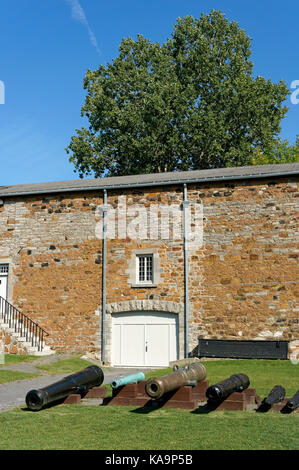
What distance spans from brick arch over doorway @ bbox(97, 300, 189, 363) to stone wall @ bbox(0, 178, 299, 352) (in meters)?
0.14

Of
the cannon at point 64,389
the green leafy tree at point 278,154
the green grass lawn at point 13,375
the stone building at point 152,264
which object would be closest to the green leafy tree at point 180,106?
the green leafy tree at point 278,154

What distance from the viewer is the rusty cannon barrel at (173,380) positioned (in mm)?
7699

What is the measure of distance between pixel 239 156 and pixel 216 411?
23.2 meters

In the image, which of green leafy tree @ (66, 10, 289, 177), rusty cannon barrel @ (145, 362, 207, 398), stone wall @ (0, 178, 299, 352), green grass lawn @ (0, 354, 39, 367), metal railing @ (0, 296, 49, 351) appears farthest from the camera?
green leafy tree @ (66, 10, 289, 177)

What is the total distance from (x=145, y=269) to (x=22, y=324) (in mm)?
4863

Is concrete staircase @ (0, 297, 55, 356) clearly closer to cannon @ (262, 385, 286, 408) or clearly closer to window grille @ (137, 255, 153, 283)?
window grille @ (137, 255, 153, 283)

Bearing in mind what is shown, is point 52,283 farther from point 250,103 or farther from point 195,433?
point 250,103

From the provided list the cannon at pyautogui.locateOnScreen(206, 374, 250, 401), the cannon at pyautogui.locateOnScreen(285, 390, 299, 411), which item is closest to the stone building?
the cannon at pyautogui.locateOnScreen(206, 374, 250, 401)

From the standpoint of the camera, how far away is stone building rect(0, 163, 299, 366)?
16891 millimetres

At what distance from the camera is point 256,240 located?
17.1 metres

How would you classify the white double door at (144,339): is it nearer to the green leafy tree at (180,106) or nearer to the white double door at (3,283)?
the white double door at (3,283)

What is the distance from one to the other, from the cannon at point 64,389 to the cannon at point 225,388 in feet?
7.96
